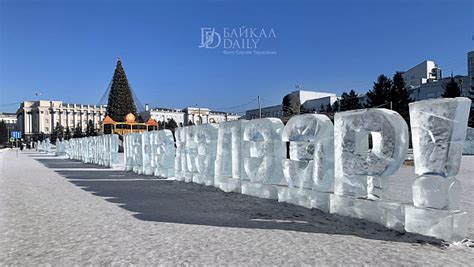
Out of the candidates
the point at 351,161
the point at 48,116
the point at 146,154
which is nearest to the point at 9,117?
the point at 48,116

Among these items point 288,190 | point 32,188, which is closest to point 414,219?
point 288,190

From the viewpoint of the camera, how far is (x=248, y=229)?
19.9 feet

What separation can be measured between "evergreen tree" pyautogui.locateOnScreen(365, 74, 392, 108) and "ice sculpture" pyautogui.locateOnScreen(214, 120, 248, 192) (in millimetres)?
38490

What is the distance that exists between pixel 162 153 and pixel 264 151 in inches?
Result: 282

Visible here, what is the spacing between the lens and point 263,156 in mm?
9219

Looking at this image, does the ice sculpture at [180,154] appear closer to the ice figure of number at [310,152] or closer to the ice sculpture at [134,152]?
the ice sculpture at [134,152]

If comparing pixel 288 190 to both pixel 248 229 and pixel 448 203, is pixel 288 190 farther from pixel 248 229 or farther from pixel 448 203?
pixel 448 203

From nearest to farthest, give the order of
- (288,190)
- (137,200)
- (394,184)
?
(288,190), (137,200), (394,184)

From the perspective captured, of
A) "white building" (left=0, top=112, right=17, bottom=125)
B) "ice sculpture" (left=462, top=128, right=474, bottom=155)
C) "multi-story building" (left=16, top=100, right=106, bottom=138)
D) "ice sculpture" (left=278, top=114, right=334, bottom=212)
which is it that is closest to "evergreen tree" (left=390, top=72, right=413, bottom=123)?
"ice sculpture" (left=462, top=128, right=474, bottom=155)

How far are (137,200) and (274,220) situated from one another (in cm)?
392

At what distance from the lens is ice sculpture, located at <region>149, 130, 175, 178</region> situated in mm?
14945

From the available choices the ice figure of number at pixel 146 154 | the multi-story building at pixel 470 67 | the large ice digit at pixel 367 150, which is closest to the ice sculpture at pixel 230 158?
the large ice digit at pixel 367 150

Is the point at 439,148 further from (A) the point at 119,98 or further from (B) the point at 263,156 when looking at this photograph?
(A) the point at 119,98

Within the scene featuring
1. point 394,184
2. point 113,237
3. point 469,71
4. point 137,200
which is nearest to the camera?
point 113,237
